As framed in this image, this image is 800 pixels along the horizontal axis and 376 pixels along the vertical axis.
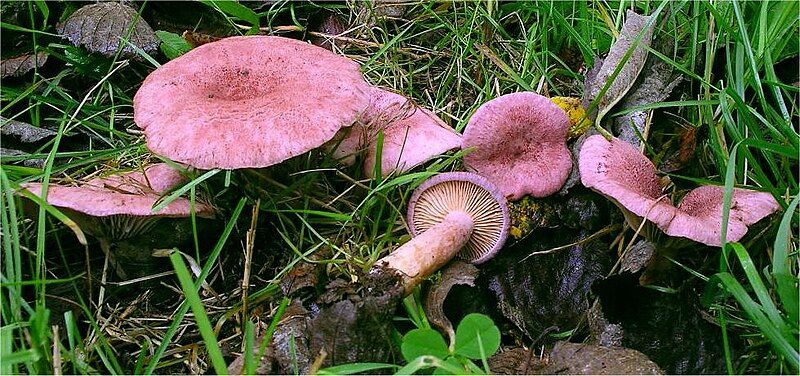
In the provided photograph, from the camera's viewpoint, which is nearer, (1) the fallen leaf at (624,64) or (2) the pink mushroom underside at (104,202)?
(2) the pink mushroom underside at (104,202)

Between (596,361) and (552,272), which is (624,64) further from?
(596,361)

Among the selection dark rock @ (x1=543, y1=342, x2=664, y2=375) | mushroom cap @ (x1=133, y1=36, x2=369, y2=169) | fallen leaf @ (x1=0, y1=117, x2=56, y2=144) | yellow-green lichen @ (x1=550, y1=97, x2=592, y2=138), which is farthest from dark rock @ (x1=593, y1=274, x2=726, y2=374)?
fallen leaf @ (x1=0, y1=117, x2=56, y2=144)

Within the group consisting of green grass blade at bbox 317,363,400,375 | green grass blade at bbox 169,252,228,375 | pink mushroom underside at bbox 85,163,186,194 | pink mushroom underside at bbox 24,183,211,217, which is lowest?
green grass blade at bbox 317,363,400,375

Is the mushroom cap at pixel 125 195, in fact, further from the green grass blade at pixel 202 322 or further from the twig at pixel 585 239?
the twig at pixel 585 239

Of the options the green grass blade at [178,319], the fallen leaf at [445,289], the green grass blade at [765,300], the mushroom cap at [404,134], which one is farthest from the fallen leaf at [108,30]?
the green grass blade at [765,300]

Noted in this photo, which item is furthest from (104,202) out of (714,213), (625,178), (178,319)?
(714,213)

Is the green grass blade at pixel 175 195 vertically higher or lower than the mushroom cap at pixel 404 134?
lower

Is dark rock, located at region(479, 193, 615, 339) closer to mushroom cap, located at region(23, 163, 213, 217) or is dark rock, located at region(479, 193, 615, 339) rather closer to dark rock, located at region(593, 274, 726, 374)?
dark rock, located at region(593, 274, 726, 374)

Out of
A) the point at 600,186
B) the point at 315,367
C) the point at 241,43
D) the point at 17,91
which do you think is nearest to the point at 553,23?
the point at 600,186
